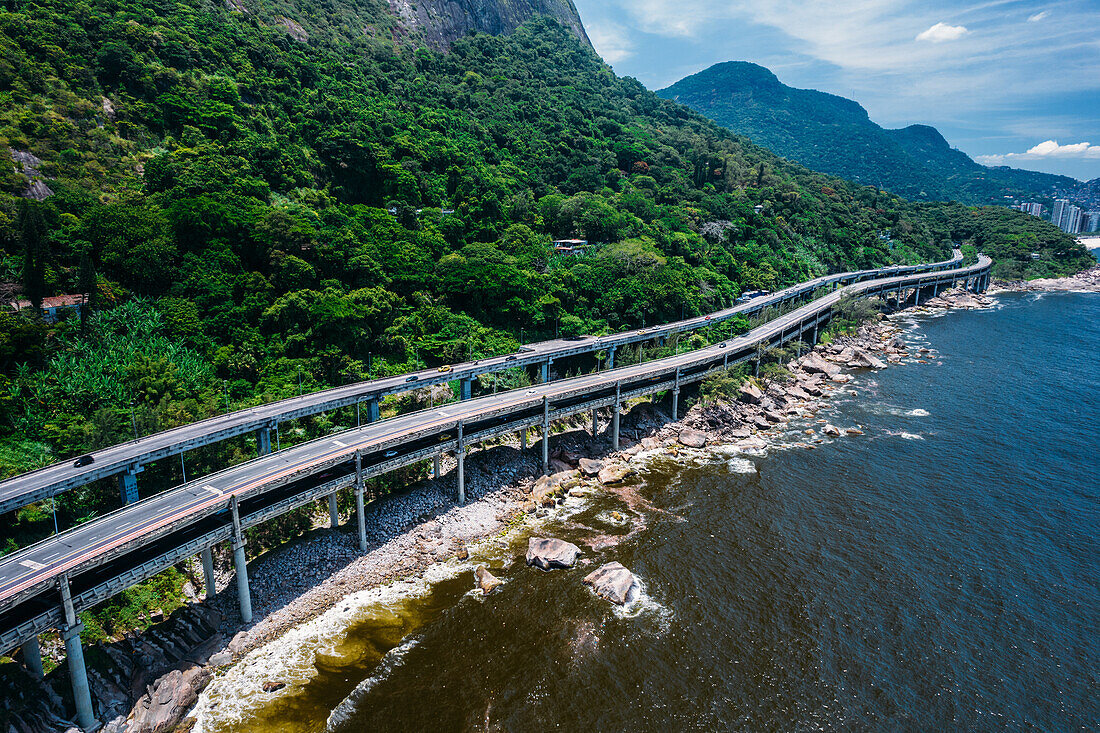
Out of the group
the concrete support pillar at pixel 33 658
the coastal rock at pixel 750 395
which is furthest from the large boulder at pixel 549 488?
the concrete support pillar at pixel 33 658

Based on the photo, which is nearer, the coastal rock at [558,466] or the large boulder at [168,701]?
the large boulder at [168,701]

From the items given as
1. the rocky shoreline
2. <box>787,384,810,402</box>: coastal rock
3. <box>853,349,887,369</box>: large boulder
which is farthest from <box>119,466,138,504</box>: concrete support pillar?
the rocky shoreline

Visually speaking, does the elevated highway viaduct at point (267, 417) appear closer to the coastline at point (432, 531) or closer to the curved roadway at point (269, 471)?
the curved roadway at point (269, 471)

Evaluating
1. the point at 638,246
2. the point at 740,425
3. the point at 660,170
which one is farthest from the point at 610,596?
the point at 660,170

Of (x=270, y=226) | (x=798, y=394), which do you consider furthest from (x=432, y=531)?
(x=798, y=394)

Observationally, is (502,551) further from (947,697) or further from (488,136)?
(488,136)

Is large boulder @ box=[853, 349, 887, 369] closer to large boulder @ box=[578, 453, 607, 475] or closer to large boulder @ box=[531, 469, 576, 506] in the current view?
large boulder @ box=[578, 453, 607, 475]
